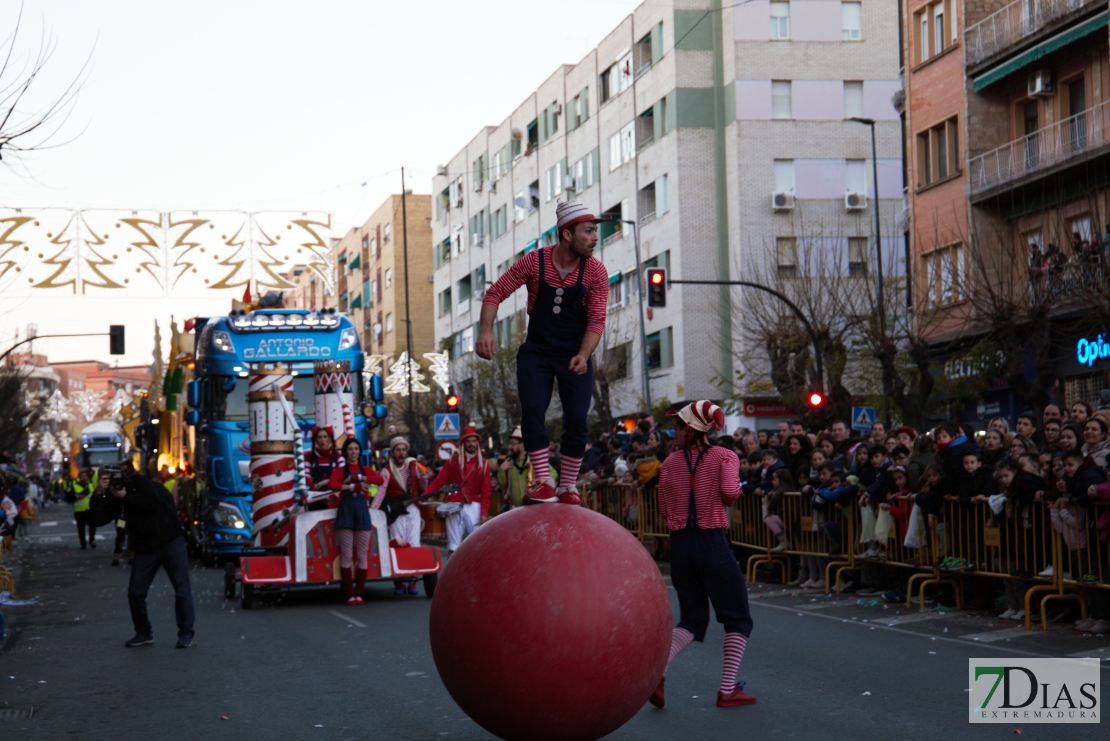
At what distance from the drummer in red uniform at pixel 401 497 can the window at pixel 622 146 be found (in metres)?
37.3

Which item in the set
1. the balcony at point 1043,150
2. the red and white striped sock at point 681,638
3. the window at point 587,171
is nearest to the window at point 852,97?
the window at point 587,171

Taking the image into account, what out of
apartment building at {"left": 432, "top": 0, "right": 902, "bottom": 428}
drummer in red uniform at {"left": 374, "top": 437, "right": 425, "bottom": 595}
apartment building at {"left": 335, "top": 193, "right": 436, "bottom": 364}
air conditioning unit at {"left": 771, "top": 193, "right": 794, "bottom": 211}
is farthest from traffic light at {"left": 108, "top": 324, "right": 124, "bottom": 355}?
apartment building at {"left": 335, "top": 193, "right": 436, "bottom": 364}

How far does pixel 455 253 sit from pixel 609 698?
7088 centimetres

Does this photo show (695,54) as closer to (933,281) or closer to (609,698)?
(933,281)

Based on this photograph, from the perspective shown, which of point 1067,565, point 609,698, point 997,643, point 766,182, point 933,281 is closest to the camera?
point 609,698

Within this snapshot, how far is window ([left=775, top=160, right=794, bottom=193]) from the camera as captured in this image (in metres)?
49.9

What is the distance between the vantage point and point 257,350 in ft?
73.3

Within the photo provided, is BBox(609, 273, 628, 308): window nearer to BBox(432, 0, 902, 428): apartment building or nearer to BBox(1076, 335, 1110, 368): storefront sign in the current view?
BBox(432, 0, 902, 428): apartment building

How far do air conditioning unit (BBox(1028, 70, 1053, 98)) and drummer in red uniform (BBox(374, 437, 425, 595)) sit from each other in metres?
19.9

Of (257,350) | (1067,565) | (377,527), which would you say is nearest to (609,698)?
(1067,565)

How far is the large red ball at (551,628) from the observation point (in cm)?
666

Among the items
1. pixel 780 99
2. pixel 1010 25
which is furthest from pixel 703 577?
pixel 780 99

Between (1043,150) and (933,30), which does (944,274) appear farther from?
(933,30)

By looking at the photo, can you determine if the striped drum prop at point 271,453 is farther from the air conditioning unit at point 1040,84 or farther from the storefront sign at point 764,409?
the storefront sign at point 764,409
